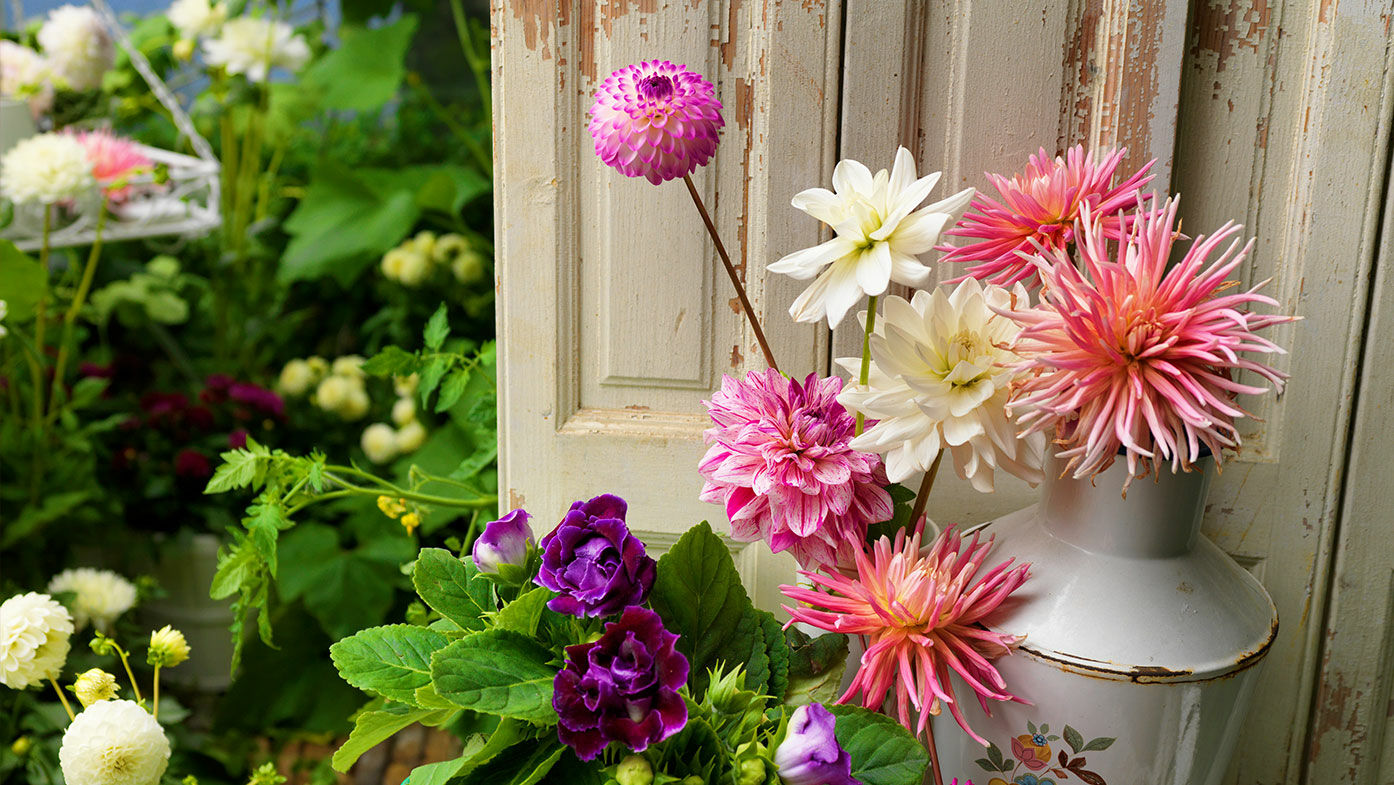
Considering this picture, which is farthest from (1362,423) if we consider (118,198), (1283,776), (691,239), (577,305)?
(118,198)

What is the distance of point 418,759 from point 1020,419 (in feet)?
5.10

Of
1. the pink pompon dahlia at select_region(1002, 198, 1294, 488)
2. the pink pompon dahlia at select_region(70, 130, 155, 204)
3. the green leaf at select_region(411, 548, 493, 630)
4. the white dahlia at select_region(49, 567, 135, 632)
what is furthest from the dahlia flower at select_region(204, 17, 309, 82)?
the pink pompon dahlia at select_region(1002, 198, 1294, 488)

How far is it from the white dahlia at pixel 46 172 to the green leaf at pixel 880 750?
135 centimetres

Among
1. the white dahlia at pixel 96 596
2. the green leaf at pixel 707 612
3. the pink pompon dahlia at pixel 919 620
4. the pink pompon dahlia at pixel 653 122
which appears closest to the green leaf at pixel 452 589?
the green leaf at pixel 707 612

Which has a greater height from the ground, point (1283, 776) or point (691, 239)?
point (691, 239)

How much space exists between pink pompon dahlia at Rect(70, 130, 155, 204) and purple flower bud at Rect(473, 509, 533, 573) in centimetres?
114

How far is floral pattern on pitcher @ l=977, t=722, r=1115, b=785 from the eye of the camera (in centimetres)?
82

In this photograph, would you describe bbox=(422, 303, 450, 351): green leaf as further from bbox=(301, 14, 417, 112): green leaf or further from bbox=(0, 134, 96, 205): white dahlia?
bbox=(301, 14, 417, 112): green leaf

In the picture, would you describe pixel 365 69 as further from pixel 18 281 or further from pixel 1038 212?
pixel 1038 212

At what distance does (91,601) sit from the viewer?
150cm

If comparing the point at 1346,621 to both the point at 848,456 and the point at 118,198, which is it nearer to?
the point at 848,456

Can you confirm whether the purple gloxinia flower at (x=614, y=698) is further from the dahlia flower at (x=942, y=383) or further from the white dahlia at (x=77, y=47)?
the white dahlia at (x=77, y=47)

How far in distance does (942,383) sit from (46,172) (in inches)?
53.3

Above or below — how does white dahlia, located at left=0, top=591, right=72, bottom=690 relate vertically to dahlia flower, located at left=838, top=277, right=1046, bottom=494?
below
